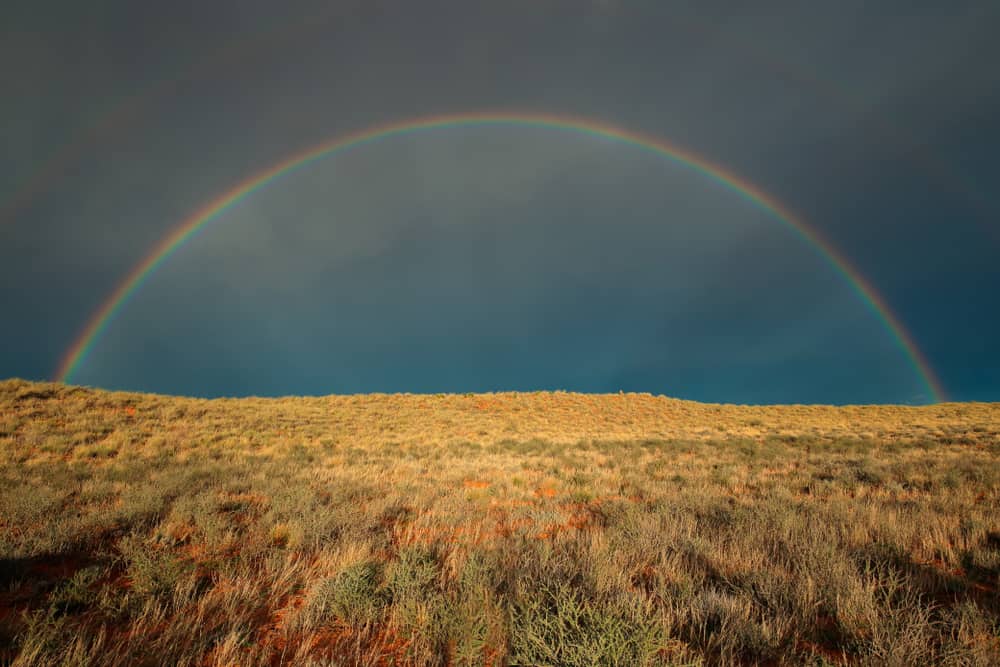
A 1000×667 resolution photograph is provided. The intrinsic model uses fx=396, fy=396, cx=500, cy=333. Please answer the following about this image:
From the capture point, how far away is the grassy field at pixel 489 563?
10.5 feet

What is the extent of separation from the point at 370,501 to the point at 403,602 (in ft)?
16.4

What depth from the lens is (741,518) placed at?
6734 millimetres

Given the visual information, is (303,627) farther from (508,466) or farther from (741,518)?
(508,466)

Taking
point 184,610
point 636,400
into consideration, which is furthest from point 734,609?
point 636,400

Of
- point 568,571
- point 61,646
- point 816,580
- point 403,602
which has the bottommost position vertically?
point 61,646

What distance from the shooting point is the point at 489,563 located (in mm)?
4699

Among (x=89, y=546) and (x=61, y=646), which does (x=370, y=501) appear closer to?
(x=89, y=546)

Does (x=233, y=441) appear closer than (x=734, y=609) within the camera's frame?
No

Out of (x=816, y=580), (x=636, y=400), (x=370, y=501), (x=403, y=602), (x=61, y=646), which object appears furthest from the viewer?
(x=636, y=400)

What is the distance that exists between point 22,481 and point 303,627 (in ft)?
35.3

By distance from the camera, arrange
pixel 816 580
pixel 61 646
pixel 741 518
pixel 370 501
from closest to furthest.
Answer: pixel 61 646 < pixel 816 580 < pixel 741 518 < pixel 370 501

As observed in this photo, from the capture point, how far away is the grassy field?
3186mm

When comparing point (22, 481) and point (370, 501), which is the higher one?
point (370, 501)

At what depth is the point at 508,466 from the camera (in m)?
13.9
